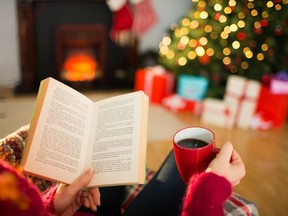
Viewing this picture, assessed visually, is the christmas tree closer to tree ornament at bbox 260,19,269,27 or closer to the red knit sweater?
tree ornament at bbox 260,19,269,27

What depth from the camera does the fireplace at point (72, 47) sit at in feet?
10.1

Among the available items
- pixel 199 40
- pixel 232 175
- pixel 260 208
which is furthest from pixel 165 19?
pixel 232 175

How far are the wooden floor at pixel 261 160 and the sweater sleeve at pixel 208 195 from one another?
121 centimetres

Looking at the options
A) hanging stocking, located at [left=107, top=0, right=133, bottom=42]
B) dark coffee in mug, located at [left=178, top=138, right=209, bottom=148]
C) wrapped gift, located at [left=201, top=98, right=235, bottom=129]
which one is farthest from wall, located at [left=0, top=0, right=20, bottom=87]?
dark coffee in mug, located at [left=178, top=138, right=209, bottom=148]

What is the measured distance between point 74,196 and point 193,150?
0.32 metres

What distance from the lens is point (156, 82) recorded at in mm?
3127

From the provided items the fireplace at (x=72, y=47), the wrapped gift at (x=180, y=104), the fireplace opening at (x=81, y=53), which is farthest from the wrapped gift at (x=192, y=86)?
the fireplace opening at (x=81, y=53)

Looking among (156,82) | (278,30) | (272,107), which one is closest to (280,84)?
(272,107)

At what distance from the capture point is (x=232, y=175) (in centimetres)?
73

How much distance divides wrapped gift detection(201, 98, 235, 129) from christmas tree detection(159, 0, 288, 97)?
23 cm

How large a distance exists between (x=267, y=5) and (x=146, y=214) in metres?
2.09

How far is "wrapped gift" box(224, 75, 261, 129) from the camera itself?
271 cm

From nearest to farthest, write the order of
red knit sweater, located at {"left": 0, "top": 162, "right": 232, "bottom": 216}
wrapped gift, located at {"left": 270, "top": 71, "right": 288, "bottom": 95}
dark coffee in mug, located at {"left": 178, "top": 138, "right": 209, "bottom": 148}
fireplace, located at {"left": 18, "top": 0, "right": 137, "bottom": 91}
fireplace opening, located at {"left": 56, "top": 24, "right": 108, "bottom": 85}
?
1. red knit sweater, located at {"left": 0, "top": 162, "right": 232, "bottom": 216}
2. dark coffee in mug, located at {"left": 178, "top": 138, "right": 209, "bottom": 148}
3. wrapped gift, located at {"left": 270, "top": 71, "right": 288, "bottom": 95}
4. fireplace, located at {"left": 18, "top": 0, "right": 137, "bottom": 91}
5. fireplace opening, located at {"left": 56, "top": 24, "right": 108, "bottom": 85}

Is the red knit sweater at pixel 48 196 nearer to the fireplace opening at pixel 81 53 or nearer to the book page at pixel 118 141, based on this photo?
the book page at pixel 118 141
